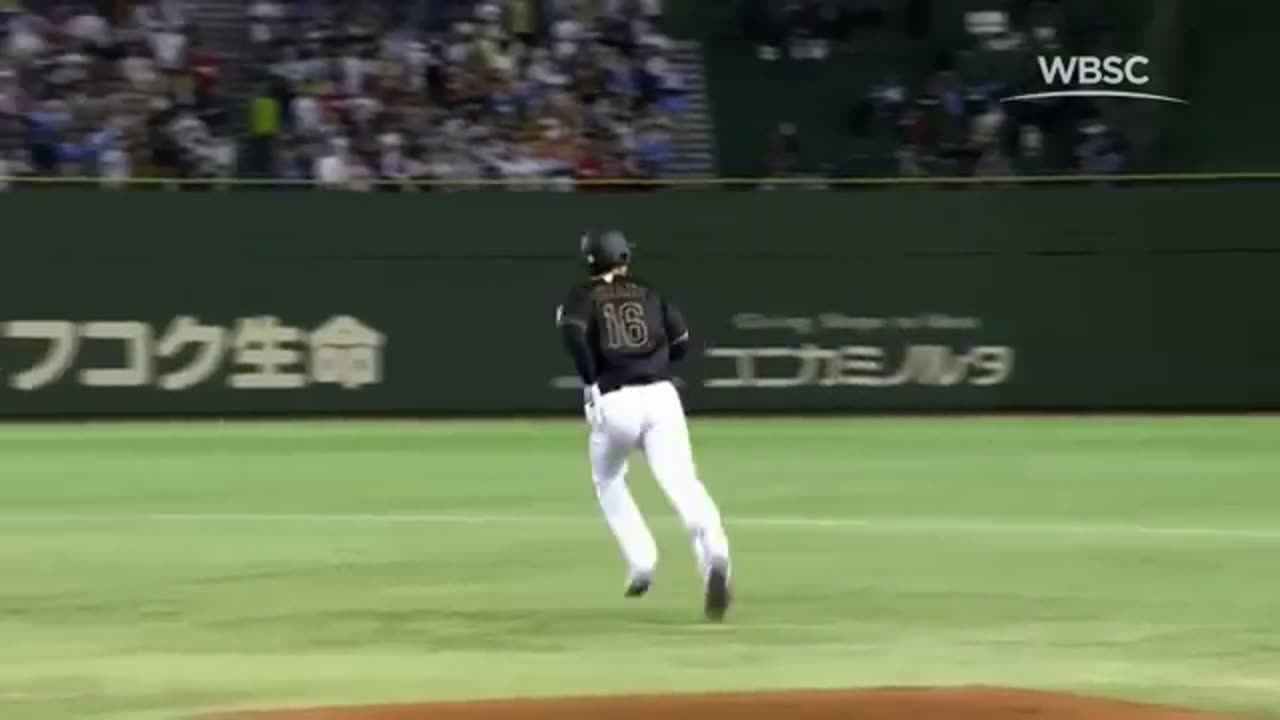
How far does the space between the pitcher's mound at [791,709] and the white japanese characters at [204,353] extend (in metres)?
15.6

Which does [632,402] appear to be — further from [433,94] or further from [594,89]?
[594,89]

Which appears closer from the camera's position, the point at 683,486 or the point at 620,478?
the point at 683,486

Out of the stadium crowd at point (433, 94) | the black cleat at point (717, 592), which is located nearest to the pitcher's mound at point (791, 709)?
the black cleat at point (717, 592)

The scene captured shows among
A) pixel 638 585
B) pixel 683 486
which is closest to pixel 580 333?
pixel 683 486

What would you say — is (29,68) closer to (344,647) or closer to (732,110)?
(732,110)

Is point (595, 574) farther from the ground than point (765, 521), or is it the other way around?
point (595, 574)

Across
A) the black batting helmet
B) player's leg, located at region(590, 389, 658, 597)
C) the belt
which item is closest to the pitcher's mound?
player's leg, located at region(590, 389, 658, 597)

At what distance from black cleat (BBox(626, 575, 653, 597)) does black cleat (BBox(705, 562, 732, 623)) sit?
0.51 meters

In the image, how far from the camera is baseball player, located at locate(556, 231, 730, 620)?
9688mm

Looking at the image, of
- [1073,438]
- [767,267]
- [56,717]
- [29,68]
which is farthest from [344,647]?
[29,68]

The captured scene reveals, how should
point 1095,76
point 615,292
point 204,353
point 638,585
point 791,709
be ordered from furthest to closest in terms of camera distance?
1. point 1095,76
2. point 204,353
3. point 638,585
4. point 615,292
5. point 791,709

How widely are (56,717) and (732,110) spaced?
1839 cm

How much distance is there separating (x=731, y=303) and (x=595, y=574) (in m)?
11.7

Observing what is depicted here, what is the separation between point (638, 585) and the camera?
10.2m
